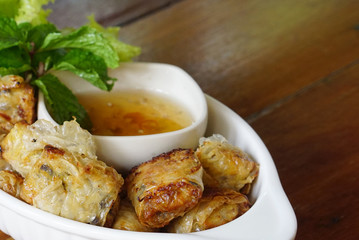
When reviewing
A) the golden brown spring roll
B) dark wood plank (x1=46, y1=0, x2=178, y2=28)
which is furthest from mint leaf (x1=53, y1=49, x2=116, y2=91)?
dark wood plank (x1=46, y1=0, x2=178, y2=28)

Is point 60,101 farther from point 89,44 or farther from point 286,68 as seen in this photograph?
point 286,68

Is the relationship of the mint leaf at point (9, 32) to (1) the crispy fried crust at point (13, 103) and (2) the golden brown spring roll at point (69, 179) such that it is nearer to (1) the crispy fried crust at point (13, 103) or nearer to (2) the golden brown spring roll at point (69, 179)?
(1) the crispy fried crust at point (13, 103)

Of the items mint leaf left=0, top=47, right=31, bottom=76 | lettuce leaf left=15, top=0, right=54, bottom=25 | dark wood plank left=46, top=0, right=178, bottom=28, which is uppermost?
lettuce leaf left=15, top=0, right=54, bottom=25

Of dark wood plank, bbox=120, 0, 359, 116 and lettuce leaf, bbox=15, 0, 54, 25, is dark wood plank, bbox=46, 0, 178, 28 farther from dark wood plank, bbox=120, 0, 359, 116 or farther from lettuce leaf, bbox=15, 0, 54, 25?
lettuce leaf, bbox=15, 0, 54, 25

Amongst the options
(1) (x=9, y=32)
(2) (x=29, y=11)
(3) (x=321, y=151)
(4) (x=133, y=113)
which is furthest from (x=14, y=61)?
(3) (x=321, y=151)

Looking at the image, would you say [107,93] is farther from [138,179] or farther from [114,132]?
[138,179]
